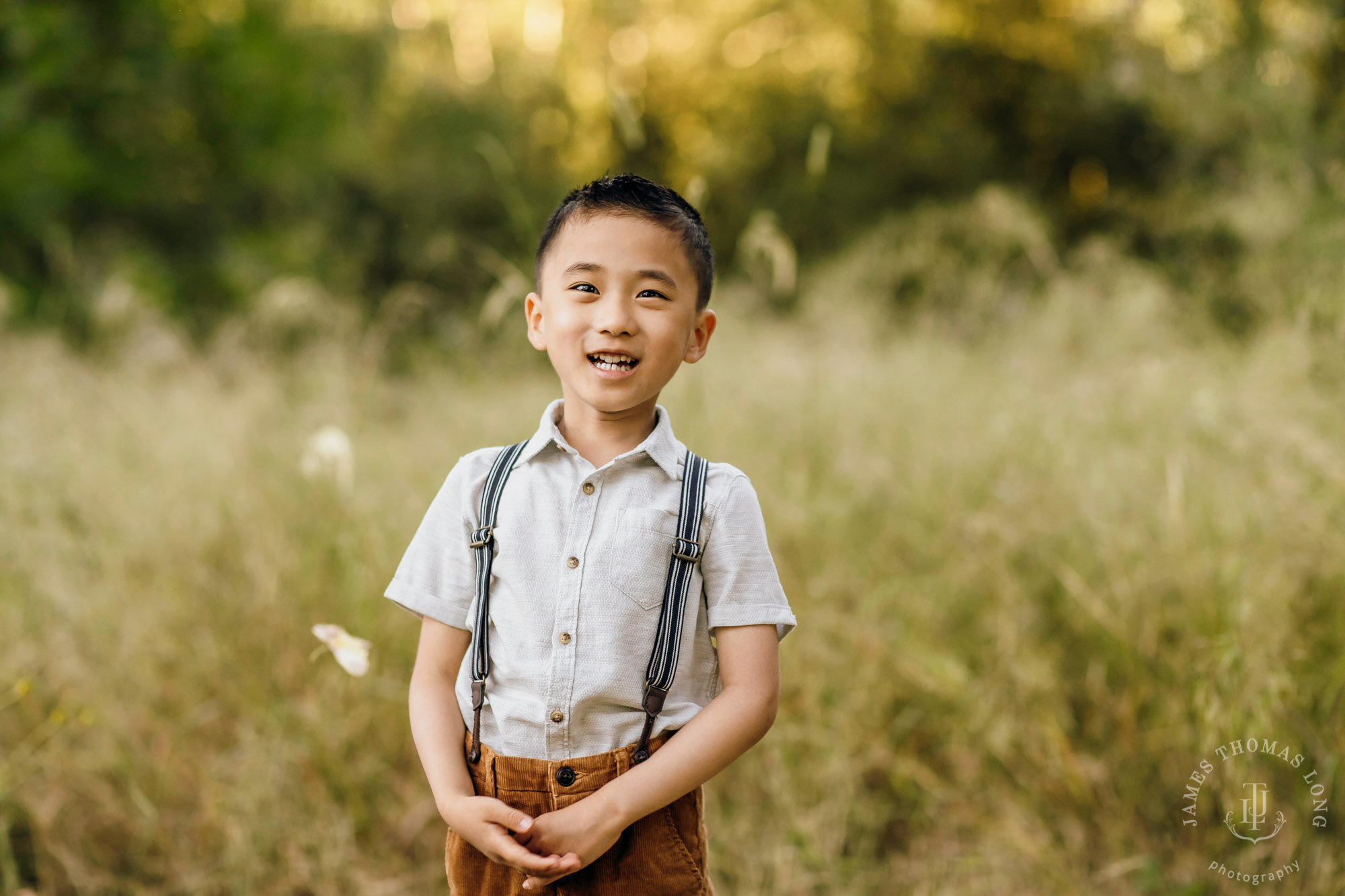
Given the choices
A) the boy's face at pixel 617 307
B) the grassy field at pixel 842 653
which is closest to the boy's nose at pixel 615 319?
the boy's face at pixel 617 307

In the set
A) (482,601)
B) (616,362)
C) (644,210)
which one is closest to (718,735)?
(482,601)

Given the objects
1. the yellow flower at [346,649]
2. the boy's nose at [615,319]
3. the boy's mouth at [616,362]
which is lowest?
the yellow flower at [346,649]

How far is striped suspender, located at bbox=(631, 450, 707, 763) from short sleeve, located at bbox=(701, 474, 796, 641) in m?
0.03

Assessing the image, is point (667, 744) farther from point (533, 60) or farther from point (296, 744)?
point (533, 60)

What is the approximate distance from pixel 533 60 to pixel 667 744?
1266 cm

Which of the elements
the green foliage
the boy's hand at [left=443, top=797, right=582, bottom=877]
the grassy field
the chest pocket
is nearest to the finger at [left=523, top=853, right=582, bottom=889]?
the boy's hand at [left=443, top=797, right=582, bottom=877]

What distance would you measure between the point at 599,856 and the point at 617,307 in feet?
1.75

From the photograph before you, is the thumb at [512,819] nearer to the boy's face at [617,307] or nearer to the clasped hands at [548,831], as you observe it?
the clasped hands at [548,831]

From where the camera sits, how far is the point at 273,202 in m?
9.34

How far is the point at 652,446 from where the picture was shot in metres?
0.94

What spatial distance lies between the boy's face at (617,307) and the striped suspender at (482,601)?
0.15 metres

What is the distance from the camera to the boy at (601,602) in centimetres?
89

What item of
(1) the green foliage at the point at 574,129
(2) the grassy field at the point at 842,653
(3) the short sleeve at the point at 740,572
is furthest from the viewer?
(1) the green foliage at the point at 574,129

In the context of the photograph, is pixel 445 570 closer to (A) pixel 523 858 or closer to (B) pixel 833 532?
(A) pixel 523 858
